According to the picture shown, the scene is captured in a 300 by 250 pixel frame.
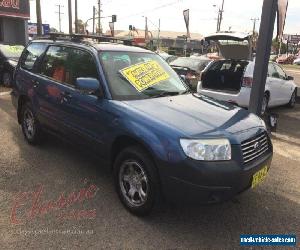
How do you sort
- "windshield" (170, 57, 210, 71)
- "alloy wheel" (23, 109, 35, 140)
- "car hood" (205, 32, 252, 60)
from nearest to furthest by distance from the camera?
1. "alloy wheel" (23, 109, 35, 140)
2. "car hood" (205, 32, 252, 60)
3. "windshield" (170, 57, 210, 71)

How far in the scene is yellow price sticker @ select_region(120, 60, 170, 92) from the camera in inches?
177

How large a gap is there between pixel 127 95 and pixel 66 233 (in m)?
1.64

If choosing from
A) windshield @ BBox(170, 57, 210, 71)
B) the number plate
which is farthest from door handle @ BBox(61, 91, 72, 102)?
windshield @ BBox(170, 57, 210, 71)

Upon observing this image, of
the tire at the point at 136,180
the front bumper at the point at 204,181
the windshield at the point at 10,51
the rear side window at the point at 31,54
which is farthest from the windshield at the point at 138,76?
the windshield at the point at 10,51

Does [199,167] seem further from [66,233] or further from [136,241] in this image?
[66,233]

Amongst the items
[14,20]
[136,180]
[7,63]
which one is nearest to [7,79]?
[7,63]

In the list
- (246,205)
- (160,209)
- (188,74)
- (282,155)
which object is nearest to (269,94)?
(188,74)

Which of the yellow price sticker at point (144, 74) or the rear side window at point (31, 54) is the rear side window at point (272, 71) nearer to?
the yellow price sticker at point (144, 74)

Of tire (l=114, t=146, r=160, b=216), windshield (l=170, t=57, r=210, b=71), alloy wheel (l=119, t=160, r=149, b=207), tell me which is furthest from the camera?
windshield (l=170, t=57, r=210, b=71)

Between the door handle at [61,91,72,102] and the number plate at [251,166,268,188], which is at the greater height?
the door handle at [61,91,72,102]

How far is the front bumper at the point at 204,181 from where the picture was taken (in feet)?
10.9

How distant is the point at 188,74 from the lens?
11391 millimetres

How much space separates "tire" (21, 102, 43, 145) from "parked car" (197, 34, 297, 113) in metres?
4.77

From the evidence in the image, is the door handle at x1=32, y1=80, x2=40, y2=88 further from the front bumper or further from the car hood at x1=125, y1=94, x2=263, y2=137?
the front bumper
